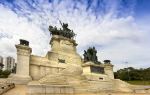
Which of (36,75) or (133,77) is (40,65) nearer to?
(36,75)

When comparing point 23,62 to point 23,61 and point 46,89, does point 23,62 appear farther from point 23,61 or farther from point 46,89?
point 46,89

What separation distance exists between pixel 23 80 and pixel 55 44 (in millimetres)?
11087

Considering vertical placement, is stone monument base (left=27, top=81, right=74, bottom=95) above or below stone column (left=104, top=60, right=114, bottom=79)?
below

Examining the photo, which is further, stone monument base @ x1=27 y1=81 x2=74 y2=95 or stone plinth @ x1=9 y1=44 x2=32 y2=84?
stone plinth @ x1=9 y1=44 x2=32 y2=84

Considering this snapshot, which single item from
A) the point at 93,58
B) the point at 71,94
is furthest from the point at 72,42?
the point at 71,94

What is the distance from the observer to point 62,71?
23578 millimetres

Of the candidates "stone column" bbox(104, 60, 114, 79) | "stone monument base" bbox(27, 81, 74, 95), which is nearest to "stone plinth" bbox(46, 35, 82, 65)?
"stone column" bbox(104, 60, 114, 79)

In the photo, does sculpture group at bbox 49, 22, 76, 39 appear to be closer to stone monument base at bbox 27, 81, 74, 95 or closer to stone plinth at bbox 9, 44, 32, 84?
stone plinth at bbox 9, 44, 32, 84

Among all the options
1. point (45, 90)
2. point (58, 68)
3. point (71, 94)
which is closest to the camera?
point (45, 90)

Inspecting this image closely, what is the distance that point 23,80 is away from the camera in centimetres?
2305

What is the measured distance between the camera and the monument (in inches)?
652

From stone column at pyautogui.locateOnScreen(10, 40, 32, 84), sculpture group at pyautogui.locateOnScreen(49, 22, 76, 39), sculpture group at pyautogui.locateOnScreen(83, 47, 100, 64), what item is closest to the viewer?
stone column at pyautogui.locateOnScreen(10, 40, 32, 84)

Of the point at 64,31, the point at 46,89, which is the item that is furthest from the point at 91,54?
the point at 46,89

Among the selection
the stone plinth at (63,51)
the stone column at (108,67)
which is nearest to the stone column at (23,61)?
the stone plinth at (63,51)
